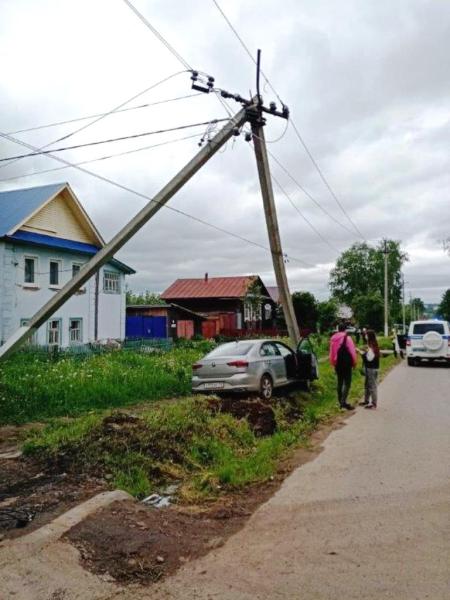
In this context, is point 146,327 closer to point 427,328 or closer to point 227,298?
point 227,298

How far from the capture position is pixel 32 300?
24938 mm

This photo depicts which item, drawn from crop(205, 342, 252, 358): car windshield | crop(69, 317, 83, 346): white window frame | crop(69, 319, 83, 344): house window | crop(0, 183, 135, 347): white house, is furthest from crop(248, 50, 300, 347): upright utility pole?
crop(69, 319, 83, 344): house window

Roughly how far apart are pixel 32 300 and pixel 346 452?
20.2m

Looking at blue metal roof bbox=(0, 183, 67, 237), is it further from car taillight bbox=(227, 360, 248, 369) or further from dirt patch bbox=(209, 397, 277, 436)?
dirt patch bbox=(209, 397, 277, 436)

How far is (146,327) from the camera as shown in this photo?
1487 inches

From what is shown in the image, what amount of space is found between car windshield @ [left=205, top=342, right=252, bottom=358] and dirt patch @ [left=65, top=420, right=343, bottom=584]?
6441 millimetres

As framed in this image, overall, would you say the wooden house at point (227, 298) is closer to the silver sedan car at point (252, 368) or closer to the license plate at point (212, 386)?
the silver sedan car at point (252, 368)

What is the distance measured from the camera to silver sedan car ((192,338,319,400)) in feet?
38.6

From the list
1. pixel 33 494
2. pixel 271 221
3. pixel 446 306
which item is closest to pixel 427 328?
pixel 271 221

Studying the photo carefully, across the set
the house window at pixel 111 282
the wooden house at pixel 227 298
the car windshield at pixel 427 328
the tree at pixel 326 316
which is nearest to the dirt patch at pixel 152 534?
the car windshield at pixel 427 328

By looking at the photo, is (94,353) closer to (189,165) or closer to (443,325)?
(189,165)

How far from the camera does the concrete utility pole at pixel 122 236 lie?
11008 mm

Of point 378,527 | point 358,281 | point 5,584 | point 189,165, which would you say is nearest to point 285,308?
point 189,165

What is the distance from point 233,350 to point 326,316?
41.1m
